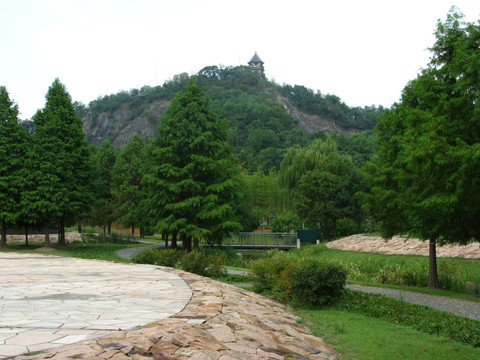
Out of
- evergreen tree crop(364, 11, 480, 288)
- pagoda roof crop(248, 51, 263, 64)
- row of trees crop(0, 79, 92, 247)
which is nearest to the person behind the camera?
evergreen tree crop(364, 11, 480, 288)

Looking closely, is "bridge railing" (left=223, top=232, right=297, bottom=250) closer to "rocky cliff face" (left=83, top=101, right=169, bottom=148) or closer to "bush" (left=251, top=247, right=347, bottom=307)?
"bush" (left=251, top=247, right=347, bottom=307)

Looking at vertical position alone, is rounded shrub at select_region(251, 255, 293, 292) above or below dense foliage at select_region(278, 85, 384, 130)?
below

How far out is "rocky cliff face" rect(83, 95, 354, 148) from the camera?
129 metres

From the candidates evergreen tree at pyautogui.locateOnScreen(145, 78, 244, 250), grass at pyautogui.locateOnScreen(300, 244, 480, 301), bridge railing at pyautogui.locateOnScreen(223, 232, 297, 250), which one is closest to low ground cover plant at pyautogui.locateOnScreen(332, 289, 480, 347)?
grass at pyautogui.locateOnScreen(300, 244, 480, 301)

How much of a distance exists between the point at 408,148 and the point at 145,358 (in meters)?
7.89

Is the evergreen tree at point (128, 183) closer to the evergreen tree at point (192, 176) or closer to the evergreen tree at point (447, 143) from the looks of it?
the evergreen tree at point (192, 176)

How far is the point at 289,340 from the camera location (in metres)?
5.87

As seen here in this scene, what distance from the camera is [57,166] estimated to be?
27.4m

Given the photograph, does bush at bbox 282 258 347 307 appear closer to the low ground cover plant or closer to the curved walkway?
the low ground cover plant

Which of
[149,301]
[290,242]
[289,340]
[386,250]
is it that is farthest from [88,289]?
[290,242]

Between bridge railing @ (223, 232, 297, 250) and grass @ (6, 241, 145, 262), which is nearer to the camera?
grass @ (6, 241, 145, 262)

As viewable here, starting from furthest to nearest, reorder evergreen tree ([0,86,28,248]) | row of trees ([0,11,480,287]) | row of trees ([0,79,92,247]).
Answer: row of trees ([0,79,92,247])
evergreen tree ([0,86,28,248])
row of trees ([0,11,480,287])

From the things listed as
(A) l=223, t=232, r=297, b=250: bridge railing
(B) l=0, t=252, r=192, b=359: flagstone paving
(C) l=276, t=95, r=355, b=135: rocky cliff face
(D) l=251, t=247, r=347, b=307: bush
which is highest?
(C) l=276, t=95, r=355, b=135: rocky cliff face

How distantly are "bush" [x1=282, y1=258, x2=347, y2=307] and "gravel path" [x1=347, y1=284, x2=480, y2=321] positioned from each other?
2.51 metres
